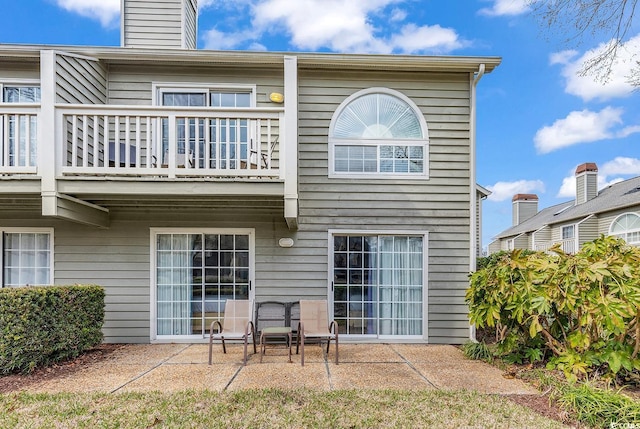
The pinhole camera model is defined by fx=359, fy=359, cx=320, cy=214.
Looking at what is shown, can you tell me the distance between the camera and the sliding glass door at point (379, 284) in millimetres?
6152

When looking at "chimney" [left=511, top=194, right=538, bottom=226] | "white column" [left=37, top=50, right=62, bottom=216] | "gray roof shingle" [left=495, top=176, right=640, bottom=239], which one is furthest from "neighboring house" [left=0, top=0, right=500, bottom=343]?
"chimney" [left=511, top=194, right=538, bottom=226]

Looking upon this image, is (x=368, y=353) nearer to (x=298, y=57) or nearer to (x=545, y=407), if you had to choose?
(x=545, y=407)

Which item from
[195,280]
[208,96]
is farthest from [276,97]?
[195,280]

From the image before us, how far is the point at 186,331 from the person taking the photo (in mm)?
6082

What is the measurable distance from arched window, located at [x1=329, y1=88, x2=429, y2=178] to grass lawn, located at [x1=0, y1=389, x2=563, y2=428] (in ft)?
11.7

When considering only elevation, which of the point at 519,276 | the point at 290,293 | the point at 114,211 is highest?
the point at 114,211

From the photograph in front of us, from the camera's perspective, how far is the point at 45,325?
465 cm

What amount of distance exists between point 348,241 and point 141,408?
377cm

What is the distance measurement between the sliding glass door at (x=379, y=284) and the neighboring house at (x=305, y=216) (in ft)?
0.06

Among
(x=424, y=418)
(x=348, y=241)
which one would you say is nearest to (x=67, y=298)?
(x=348, y=241)

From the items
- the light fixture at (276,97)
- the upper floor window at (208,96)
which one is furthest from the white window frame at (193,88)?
the light fixture at (276,97)

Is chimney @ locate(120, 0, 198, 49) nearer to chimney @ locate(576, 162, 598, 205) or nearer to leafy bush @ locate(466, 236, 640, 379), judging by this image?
leafy bush @ locate(466, 236, 640, 379)

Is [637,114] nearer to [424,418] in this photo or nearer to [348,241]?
[348,241]

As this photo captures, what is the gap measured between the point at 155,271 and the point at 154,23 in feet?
16.5
